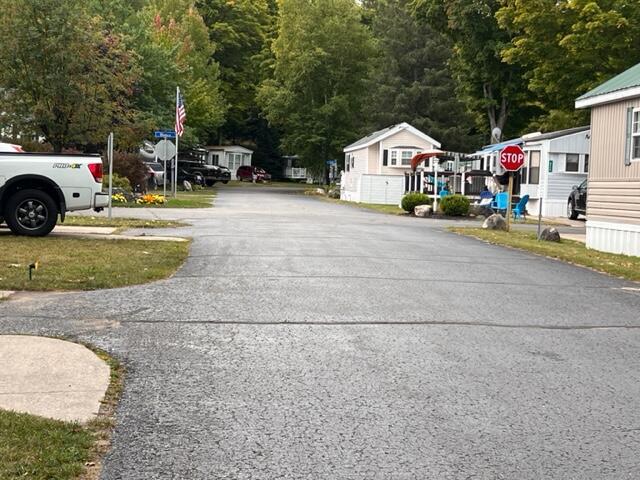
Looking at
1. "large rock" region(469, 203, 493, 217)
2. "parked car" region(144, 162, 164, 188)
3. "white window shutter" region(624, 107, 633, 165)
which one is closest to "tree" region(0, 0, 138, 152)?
"parked car" region(144, 162, 164, 188)

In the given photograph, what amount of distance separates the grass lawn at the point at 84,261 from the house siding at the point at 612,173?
371 inches

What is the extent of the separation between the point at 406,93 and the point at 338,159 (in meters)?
11.5

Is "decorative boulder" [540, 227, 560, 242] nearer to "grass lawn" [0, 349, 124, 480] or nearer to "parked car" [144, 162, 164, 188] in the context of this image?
"grass lawn" [0, 349, 124, 480]

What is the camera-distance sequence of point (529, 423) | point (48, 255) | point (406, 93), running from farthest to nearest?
point (406, 93)
point (48, 255)
point (529, 423)

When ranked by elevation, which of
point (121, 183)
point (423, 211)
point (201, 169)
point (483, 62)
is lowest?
point (423, 211)

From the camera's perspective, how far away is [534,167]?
3516cm

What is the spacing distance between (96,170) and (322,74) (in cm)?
5036

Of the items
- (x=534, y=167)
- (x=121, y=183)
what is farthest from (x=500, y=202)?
(x=121, y=183)

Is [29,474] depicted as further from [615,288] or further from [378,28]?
[378,28]

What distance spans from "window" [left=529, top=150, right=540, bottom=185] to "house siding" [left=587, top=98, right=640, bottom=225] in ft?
53.2

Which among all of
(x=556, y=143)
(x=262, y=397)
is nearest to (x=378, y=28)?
(x=556, y=143)

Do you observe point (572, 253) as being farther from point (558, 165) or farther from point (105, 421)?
point (558, 165)

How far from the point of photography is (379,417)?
16.1ft

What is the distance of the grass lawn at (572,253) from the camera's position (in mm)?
13253
